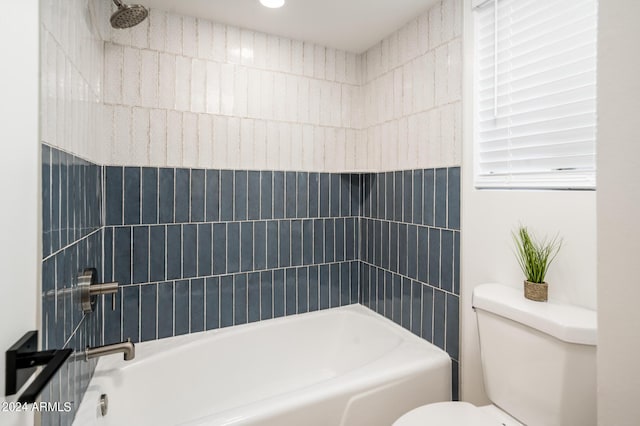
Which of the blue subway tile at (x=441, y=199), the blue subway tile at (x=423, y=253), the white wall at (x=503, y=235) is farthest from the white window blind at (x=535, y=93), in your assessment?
the blue subway tile at (x=423, y=253)

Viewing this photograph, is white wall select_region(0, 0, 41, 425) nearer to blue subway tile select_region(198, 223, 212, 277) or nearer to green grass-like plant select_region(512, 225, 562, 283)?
blue subway tile select_region(198, 223, 212, 277)

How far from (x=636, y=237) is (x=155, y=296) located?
1971 mm

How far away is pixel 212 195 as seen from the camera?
1913 millimetres

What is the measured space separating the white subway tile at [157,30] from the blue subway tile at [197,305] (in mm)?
1324

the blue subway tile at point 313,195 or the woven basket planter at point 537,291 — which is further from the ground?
the blue subway tile at point 313,195

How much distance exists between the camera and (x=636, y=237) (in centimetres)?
48

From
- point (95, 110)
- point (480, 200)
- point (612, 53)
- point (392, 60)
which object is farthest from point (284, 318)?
point (612, 53)

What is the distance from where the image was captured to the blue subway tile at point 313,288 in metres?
2.23

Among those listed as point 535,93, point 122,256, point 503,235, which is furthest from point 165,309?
point 535,93

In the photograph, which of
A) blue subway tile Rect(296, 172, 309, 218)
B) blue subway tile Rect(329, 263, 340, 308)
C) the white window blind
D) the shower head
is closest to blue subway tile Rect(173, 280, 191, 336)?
blue subway tile Rect(296, 172, 309, 218)

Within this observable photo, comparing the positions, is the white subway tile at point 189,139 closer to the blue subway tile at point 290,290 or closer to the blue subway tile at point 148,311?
the blue subway tile at point 148,311

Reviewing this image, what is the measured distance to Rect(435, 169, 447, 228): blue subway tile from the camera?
1694mm

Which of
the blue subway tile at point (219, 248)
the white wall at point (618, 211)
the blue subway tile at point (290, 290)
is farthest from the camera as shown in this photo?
the blue subway tile at point (290, 290)

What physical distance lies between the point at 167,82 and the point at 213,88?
245mm
